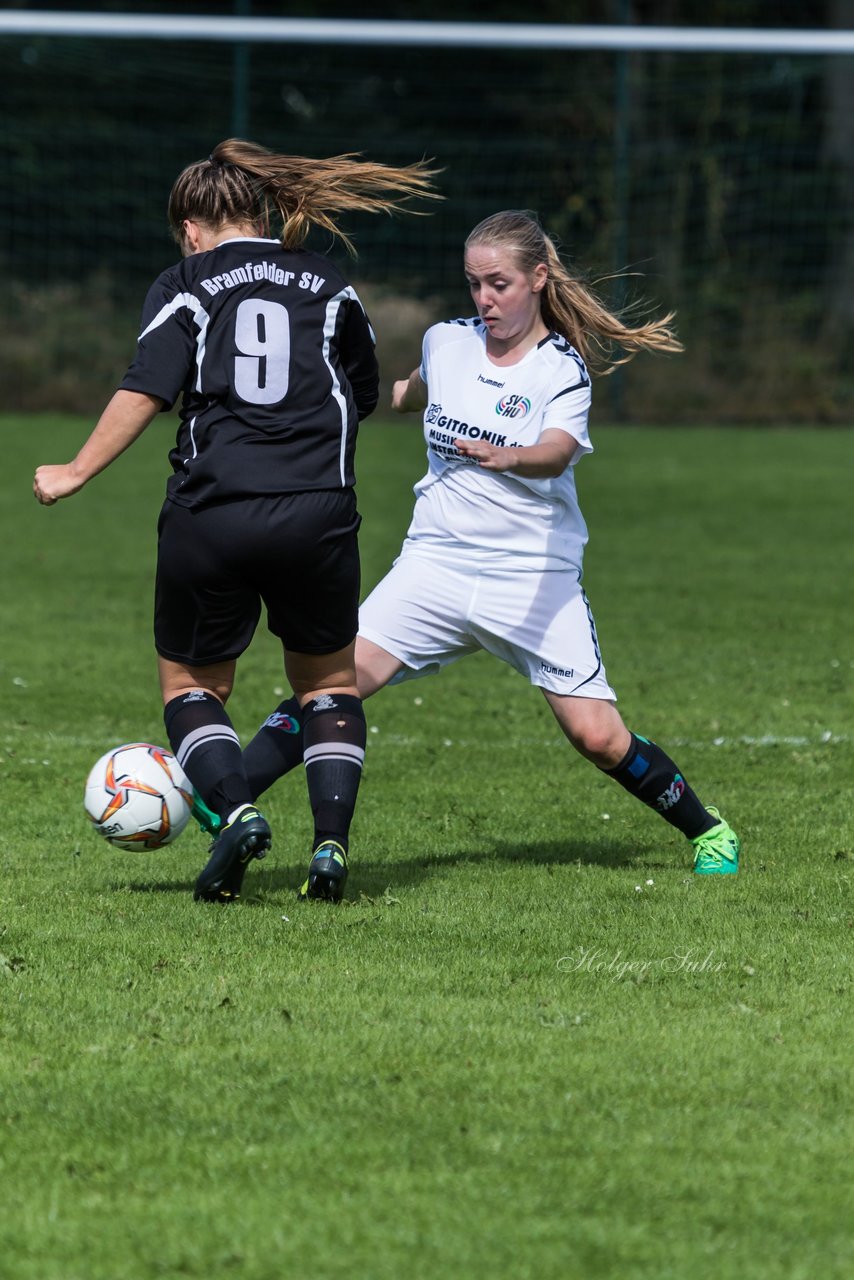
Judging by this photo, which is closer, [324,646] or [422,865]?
[324,646]

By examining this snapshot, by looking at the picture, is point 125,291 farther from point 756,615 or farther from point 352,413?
point 352,413

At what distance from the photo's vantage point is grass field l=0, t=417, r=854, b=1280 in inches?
113

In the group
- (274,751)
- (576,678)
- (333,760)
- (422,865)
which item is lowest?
(422,865)

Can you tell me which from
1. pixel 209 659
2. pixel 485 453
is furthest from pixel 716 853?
pixel 209 659

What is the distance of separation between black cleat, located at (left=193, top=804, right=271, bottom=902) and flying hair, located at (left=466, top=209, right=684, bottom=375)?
1737 mm

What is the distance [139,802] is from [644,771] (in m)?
1.45

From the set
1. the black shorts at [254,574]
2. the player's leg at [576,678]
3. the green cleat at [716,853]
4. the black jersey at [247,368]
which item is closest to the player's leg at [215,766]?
the black shorts at [254,574]

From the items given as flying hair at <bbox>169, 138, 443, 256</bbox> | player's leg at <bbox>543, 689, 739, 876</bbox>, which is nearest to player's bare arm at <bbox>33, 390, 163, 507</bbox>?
flying hair at <bbox>169, 138, 443, 256</bbox>

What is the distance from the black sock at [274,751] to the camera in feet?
17.1

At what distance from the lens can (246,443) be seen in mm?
4566

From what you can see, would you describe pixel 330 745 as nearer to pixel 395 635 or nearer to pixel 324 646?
pixel 324 646

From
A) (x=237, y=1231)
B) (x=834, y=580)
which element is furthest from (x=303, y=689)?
(x=834, y=580)

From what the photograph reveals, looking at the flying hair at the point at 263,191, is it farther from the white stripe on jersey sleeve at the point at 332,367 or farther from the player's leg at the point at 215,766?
the player's leg at the point at 215,766

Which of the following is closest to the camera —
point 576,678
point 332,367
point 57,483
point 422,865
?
point 57,483
